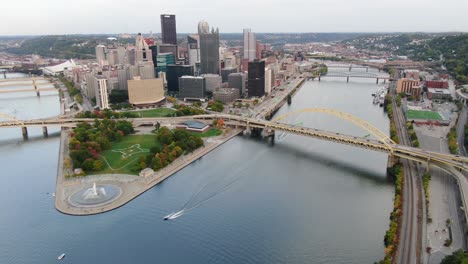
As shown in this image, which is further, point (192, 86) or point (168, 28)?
point (168, 28)

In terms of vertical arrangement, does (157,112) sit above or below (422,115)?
below

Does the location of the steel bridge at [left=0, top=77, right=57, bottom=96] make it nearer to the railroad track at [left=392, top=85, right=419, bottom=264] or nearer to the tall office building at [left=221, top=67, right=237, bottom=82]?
the tall office building at [left=221, top=67, right=237, bottom=82]

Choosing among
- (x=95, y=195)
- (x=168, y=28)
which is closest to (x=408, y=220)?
(x=95, y=195)

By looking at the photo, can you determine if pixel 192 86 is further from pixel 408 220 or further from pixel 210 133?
pixel 408 220

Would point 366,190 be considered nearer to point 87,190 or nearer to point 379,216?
point 379,216

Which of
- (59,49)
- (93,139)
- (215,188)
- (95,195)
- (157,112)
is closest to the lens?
(95,195)

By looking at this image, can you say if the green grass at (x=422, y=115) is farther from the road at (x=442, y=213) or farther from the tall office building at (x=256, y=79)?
the tall office building at (x=256, y=79)

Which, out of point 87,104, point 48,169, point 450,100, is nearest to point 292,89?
point 450,100
